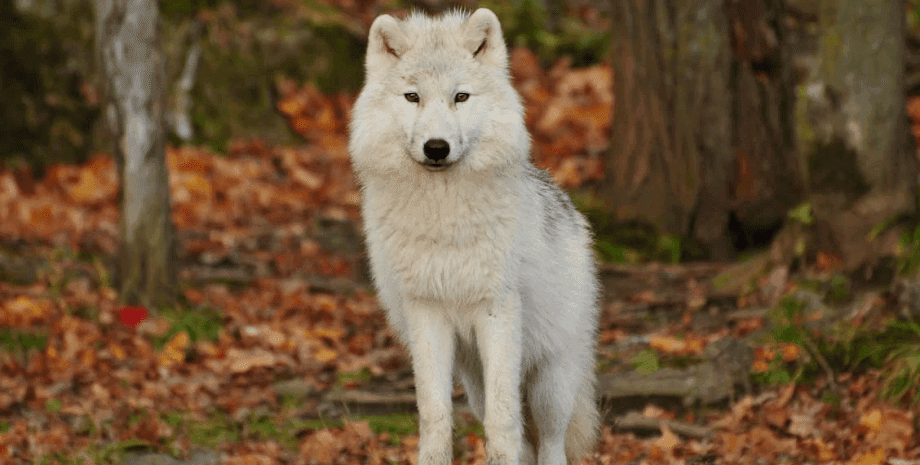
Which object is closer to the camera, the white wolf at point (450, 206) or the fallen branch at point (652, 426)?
the white wolf at point (450, 206)

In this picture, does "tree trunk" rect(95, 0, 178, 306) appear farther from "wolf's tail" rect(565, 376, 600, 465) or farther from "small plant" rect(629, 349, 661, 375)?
"wolf's tail" rect(565, 376, 600, 465)

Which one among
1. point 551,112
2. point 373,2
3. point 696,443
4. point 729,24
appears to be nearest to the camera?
point 696,443

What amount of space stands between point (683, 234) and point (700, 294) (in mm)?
1188

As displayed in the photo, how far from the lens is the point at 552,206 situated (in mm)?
5445

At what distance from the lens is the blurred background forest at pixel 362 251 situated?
20.3ft

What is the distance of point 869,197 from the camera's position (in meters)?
6.86

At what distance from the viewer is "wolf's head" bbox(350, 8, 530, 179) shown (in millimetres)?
4617

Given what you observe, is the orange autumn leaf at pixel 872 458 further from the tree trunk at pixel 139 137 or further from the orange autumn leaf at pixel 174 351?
the tree trunk at pixel 139 137

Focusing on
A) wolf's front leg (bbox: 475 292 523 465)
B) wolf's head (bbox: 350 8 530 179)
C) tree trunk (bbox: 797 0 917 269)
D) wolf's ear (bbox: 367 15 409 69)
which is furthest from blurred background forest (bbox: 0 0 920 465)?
wolf's ear (bbox: 367 15 409 69)

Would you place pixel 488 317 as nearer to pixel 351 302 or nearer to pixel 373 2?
pixel 351 302

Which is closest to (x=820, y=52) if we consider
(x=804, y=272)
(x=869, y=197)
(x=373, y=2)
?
(x=869, y=197)

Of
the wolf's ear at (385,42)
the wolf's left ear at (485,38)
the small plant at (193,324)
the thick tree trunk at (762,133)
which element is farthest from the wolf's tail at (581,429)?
the thick tree trunk at (762,133)

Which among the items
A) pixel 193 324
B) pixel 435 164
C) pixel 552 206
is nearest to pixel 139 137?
pixel 193 324

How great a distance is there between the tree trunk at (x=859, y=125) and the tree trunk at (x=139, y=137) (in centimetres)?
482
